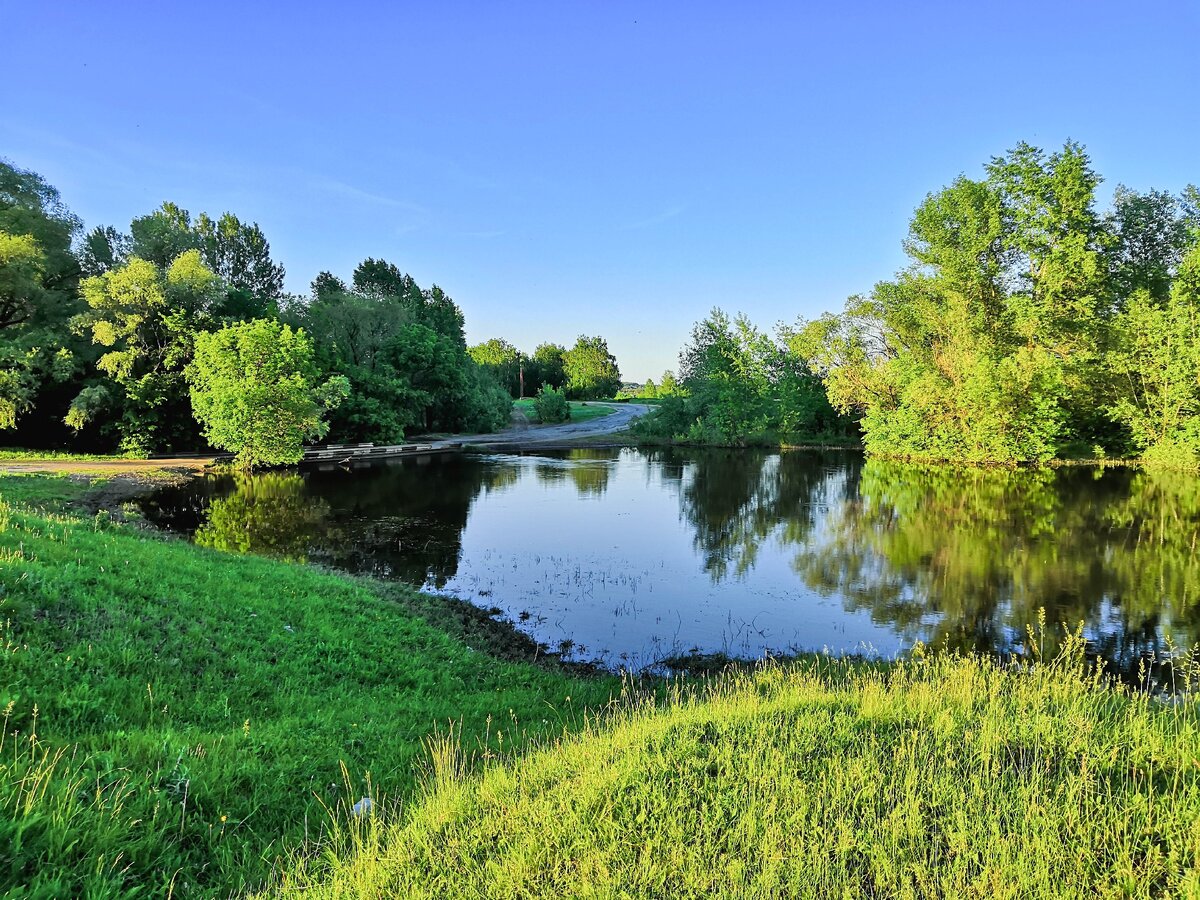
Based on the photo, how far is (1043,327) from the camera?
3528 cm

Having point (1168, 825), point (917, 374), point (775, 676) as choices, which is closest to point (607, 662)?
point (775, 676)

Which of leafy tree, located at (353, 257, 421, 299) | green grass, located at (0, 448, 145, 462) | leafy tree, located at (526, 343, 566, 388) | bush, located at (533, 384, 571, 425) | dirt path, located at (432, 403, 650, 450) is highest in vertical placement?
leafy tree, located at (353, 257, 421, 299)

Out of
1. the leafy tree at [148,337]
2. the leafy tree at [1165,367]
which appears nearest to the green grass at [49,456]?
the leafy tree at [148,337]

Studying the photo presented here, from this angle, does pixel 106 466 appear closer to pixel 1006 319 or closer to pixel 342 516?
pixel 342 516

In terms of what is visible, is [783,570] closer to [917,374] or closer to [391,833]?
[391,833]

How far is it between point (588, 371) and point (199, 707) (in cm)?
10109

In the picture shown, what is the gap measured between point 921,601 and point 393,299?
50210 mm

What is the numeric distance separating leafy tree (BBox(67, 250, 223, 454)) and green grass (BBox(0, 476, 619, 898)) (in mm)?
28140

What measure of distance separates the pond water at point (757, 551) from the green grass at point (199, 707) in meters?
3.37

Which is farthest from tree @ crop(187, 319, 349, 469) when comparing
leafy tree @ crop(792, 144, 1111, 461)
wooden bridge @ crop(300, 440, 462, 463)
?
leafy tree @ crop(792, 144, 1111, 461)

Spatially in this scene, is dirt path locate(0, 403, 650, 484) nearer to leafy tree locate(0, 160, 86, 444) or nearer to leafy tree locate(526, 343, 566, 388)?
leafy tree locate(0, 160, 86, 444)

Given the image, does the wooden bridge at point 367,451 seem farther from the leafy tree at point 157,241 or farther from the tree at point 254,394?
the leafy tree at point 157,241

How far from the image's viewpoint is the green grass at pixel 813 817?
306cm

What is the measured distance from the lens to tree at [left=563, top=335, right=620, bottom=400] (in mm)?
105125
